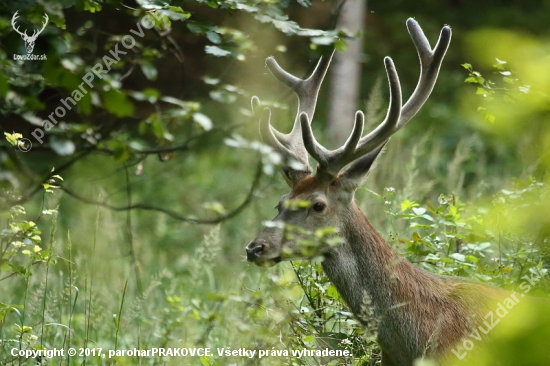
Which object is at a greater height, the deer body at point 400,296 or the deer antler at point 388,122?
the deer antler at point 388,122

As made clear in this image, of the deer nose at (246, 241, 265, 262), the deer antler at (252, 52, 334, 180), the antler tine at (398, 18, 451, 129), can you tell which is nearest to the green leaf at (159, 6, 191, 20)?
the deer nose at (246, 241, 265, 262)

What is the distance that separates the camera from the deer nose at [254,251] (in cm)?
392

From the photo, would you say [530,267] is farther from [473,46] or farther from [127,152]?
[473,46]

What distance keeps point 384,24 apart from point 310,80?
10.4 m

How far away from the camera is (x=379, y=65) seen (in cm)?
1478

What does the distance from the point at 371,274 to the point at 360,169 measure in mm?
643

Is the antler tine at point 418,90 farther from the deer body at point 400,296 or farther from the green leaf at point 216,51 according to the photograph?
the green leaf at point 216,51

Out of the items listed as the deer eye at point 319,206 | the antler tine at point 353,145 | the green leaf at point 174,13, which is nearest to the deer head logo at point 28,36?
the green leaf at point 174,13

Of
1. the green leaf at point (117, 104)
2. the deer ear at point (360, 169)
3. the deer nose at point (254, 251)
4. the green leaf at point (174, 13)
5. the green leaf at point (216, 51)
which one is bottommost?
the deer nose at point (254, 251)

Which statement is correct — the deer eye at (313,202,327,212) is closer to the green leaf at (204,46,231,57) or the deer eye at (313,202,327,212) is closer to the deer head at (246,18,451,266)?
the deer head at (246,18,451,266)

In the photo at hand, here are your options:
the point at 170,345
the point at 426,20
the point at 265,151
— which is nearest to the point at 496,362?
the point at 265,151

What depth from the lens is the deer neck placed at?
3.90 meters

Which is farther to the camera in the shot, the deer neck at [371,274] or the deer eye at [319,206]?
the deer eye at [319,206]

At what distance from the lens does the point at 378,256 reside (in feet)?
13.1
